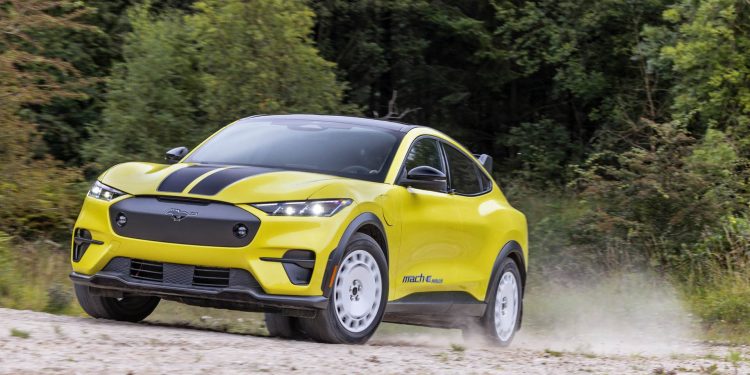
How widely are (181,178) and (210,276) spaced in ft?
2.34

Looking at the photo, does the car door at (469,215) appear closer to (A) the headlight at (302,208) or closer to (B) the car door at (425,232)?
(B) the car door at (425,232)

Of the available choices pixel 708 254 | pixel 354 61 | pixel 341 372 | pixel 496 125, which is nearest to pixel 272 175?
pixel 341 372

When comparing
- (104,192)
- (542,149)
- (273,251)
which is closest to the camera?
(273,251)

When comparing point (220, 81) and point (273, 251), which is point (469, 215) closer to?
point (273, 251)

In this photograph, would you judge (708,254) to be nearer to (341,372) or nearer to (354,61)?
(341,372)

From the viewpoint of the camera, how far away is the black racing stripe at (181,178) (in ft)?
26.9

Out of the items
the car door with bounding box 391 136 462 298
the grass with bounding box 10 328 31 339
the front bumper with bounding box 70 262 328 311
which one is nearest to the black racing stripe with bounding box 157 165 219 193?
the front bumper with bounding box 70 262 328 311

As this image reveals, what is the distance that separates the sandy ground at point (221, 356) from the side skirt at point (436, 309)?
0.58m

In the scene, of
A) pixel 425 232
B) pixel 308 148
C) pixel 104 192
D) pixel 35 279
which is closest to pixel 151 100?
pixel 35 279

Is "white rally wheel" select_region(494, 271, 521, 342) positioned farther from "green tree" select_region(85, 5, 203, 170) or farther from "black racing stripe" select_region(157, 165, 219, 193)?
"green tree" select_region(85, 5, 203, 170)

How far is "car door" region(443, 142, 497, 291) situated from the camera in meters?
9.72

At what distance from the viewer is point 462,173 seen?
33.4ft

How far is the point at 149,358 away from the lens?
6.51 metres

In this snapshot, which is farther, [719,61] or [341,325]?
[719,61]
